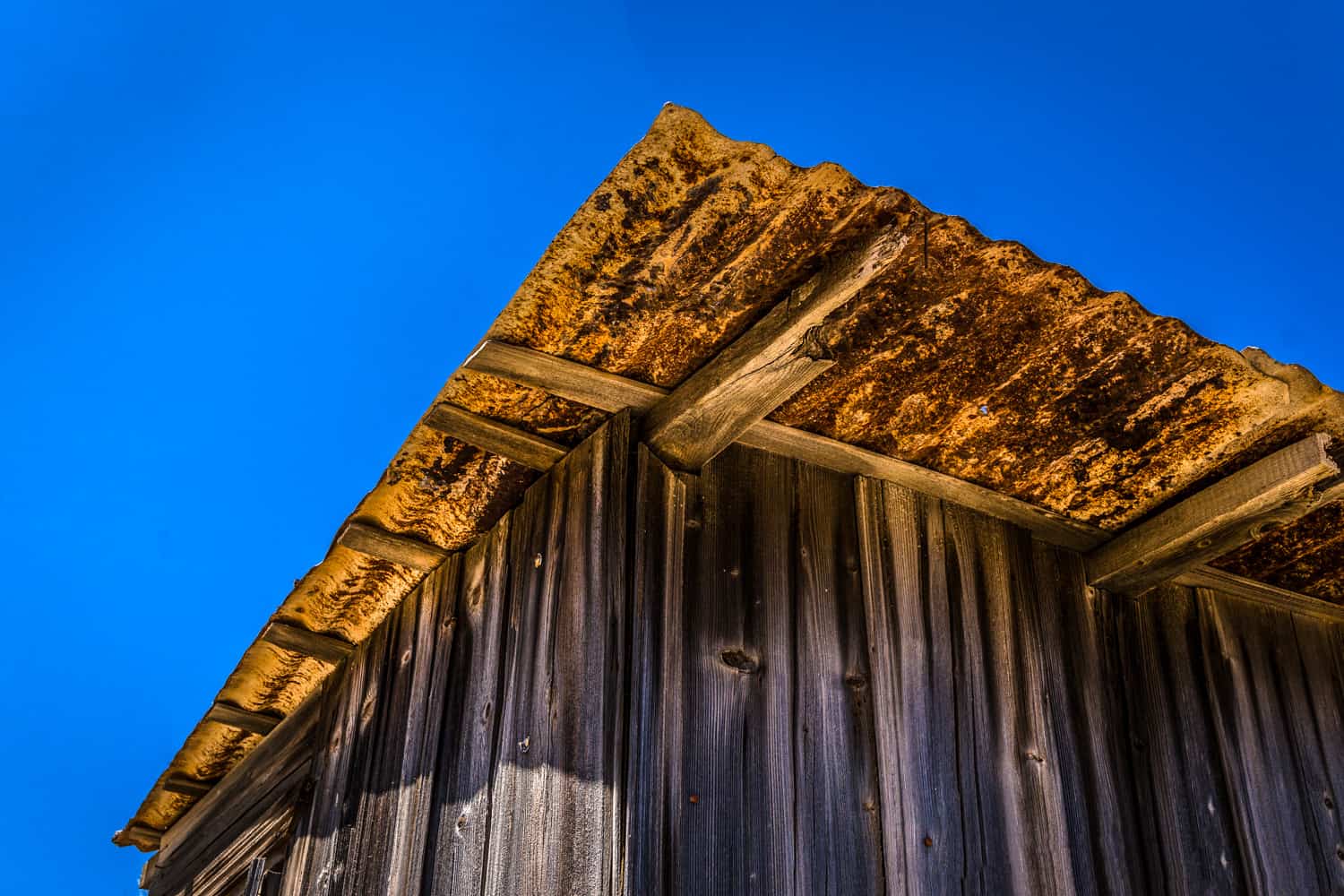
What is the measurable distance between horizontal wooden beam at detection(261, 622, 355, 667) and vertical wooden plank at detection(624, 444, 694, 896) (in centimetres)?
181

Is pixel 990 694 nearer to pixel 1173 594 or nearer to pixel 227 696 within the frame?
pixel 1173 594

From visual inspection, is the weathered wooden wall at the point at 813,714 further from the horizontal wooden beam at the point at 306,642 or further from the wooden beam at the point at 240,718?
the wooden beam at the point at 240,718

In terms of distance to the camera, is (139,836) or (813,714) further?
(139,836)

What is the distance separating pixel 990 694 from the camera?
11.8ft

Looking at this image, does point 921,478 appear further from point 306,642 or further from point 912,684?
point 306,642

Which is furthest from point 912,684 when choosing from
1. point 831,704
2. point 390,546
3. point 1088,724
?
point 390,546

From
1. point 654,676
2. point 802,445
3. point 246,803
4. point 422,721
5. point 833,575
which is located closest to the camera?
point 654,676

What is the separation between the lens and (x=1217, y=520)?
12.0 ft

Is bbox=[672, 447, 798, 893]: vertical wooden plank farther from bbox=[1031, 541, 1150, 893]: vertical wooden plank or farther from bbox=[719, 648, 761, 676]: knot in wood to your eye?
bbox=[1031, 541, 1150, 893]: vertical wooden plank

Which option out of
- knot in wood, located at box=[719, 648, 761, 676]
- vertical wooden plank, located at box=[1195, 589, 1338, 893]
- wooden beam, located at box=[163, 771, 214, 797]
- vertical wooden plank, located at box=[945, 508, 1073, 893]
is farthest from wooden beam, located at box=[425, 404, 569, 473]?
wooden beam, located at box=[163, 771, 214, 797]

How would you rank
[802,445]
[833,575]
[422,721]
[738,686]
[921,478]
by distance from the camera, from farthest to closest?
[422,721], [921,478], [802,445], [833,575], [738,686]

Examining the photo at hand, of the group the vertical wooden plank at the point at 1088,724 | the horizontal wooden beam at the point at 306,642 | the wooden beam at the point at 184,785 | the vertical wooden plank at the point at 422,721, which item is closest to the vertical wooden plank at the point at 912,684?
the vertical wooden plank at the point at 1088,724

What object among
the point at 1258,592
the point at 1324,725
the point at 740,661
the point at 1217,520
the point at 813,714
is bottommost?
the point at 813,714

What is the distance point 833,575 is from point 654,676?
652 millimetres
